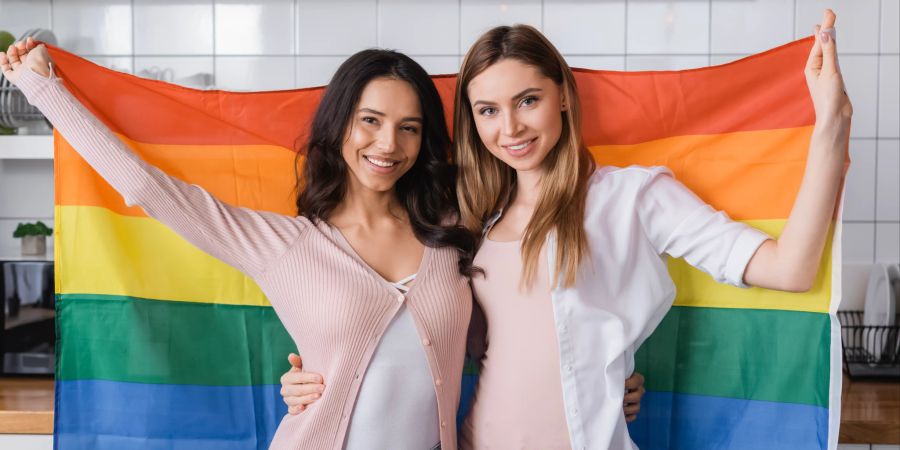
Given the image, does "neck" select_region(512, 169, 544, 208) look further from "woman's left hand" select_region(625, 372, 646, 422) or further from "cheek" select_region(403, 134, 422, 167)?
"woman's left hand" select_region(625, 372, 646, 422)

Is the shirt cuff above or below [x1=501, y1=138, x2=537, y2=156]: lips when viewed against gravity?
below

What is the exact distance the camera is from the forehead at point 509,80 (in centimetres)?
120

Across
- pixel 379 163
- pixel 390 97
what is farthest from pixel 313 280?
pixel 390 97

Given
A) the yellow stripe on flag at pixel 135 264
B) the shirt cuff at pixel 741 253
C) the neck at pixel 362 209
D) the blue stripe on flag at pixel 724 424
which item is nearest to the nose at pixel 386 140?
the neck at pixel 362 209

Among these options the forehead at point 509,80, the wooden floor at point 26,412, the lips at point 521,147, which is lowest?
the wooden floor at point 26,412

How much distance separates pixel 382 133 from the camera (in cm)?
125

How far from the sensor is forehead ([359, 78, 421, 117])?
125 cm

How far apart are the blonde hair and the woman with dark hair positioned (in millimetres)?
67

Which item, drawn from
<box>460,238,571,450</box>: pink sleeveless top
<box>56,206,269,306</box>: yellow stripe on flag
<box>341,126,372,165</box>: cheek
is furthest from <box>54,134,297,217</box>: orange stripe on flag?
<box>460,238,571,450</box>: pink sleeveless top

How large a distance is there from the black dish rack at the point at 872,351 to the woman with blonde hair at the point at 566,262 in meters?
0.90

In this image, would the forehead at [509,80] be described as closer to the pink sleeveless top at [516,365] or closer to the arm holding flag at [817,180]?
the pink sleeveless top at [516,365]

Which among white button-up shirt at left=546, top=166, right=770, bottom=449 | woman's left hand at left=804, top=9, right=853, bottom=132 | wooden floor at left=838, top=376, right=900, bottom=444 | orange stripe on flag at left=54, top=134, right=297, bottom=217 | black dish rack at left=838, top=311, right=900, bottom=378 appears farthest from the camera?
black dish rack at left=838, top=311, right=900, bottom=378

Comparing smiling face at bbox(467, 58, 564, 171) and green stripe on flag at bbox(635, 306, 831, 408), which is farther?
green stripe on flag at bbox(635, 306, 831, 408)

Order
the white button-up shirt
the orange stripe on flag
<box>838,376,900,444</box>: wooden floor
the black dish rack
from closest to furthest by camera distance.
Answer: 1. the white button-up shirt
2. the orange stripe on flag
3. <box>838,376,900,444</box>: wooden floor
4. the black dish rack
